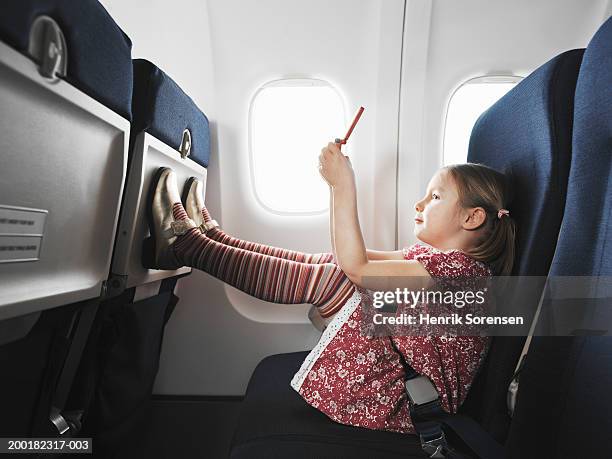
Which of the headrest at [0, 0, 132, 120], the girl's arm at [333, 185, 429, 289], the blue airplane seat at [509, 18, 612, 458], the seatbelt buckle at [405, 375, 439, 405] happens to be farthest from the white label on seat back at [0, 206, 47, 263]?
the blue airplane seat at [509, 18, 612, 458]

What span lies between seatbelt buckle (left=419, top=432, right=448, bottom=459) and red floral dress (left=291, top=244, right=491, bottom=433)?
0.43 ft

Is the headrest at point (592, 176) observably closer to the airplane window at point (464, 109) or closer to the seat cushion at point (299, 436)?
the seat cushion at point (299, 436)

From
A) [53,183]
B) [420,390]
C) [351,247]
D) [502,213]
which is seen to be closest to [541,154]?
[502,213]

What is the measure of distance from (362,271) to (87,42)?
0.77m

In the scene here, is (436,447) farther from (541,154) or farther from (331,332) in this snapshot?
(541,154)

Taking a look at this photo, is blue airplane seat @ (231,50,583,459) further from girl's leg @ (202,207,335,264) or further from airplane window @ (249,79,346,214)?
airplane window @ (249,79,346,214)

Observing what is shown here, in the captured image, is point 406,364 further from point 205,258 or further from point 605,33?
point 605,33

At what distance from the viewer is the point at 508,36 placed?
1.71 meters

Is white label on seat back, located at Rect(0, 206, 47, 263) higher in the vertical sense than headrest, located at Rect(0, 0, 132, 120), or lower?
lower

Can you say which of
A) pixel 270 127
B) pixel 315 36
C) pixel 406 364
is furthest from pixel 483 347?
pixel 315 36

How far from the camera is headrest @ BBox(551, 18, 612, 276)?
30.5 inches

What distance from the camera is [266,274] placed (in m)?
1.30

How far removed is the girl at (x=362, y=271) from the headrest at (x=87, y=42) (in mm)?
400

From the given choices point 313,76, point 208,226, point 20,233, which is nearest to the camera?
point 20,233
